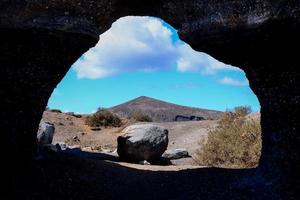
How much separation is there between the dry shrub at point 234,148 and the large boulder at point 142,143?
197 centimetres

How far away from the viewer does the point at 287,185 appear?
898 centimetres

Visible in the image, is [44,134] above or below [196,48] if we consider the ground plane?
below

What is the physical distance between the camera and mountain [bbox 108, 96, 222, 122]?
5828 centimetres

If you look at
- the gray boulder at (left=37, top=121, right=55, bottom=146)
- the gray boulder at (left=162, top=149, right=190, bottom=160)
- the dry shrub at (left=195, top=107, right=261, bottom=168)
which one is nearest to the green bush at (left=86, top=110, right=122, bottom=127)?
the gray boulder at (left=162, top=149, right=190, bottom=160)

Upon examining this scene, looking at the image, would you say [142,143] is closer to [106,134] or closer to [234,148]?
[234,148]

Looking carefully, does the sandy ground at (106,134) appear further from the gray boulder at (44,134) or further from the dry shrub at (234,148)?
the gray boulder at (44,134)

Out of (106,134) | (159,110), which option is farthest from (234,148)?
(159,110)

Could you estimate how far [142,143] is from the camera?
17219 mm

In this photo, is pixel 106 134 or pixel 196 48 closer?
pixel 196 48

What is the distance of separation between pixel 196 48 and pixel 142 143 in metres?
7.74

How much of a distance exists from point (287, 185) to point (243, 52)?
2643 millimetres

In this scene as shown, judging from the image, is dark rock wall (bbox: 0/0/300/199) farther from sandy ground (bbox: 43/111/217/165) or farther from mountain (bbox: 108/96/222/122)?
mountain (bbox: 108/96/222/122)

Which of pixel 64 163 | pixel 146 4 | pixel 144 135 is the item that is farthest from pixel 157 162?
pixel 146 4

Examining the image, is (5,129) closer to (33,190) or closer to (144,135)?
(33,190)
